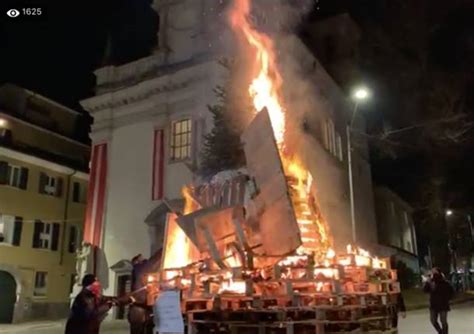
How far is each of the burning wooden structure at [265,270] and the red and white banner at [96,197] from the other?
15913 mm

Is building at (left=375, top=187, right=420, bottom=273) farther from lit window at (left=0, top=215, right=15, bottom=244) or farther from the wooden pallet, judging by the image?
the wooden pallet

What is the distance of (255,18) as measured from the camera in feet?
46.5

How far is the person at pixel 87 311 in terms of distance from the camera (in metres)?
6.56

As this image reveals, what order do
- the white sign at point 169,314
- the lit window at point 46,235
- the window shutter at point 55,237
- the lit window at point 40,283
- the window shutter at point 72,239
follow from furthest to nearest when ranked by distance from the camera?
the window shutter at point 72,239, the window shutter at point 55,237, the lit window at point 46,235, the lit window at point 40,283, the white sign at point 169,314

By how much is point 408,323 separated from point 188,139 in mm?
12585

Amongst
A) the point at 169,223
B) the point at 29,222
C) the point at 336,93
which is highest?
the point at 336,93

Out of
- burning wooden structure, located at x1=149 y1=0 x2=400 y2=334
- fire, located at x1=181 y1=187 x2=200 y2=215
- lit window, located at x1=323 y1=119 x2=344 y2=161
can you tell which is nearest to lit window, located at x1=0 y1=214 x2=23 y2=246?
lit window, located at x1=323 y1=119 x2=344 y2=161

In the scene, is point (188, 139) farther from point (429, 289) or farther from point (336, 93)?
point (429, 289)

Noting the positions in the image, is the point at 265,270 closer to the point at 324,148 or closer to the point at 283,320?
the point at 283,320

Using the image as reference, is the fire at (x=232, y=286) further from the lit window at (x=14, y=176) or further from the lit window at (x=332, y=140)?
the lit window at (x=14, y=176)

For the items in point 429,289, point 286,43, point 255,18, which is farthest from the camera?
point 286,43

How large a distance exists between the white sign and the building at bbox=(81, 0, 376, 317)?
14.3 metres

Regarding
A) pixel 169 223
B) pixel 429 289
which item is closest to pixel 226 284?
pixel 169 223

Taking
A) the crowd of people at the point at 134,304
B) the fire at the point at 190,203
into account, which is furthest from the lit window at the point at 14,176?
the fire at the point at 190,203
